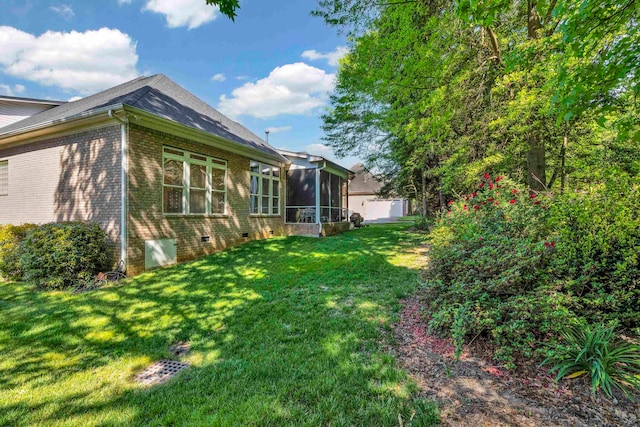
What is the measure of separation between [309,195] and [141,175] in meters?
7.89

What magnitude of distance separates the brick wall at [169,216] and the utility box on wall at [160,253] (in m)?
0.12

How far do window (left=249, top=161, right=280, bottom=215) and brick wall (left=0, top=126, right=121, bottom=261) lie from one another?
16.7 ft

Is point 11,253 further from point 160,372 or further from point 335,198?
point 335,198

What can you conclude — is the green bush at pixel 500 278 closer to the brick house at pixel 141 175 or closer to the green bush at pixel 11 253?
the brick house at pixel 141 175

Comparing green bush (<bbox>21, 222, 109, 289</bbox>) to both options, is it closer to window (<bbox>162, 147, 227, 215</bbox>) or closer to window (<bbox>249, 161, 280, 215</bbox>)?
window (<bbox>162, 147, 227, 215</bbox>)

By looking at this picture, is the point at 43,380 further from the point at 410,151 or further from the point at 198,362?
the point at 410,151

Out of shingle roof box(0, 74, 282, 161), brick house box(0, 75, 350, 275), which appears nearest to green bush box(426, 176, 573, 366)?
brick house box(0, 75, 350, 275)

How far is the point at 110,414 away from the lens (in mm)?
2402

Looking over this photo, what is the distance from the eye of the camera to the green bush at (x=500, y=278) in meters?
2.85

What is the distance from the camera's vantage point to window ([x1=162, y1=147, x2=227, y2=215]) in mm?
8352

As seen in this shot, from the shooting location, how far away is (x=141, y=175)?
7473 mm

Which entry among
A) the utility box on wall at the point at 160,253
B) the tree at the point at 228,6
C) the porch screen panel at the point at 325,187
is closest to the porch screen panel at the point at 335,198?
the porch screen panel at the point at 325,187

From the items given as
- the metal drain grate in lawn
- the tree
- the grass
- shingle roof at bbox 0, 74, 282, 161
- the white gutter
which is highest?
shingle roof at bbox 0, 74, 282, 161

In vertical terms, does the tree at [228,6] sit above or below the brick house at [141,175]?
above
